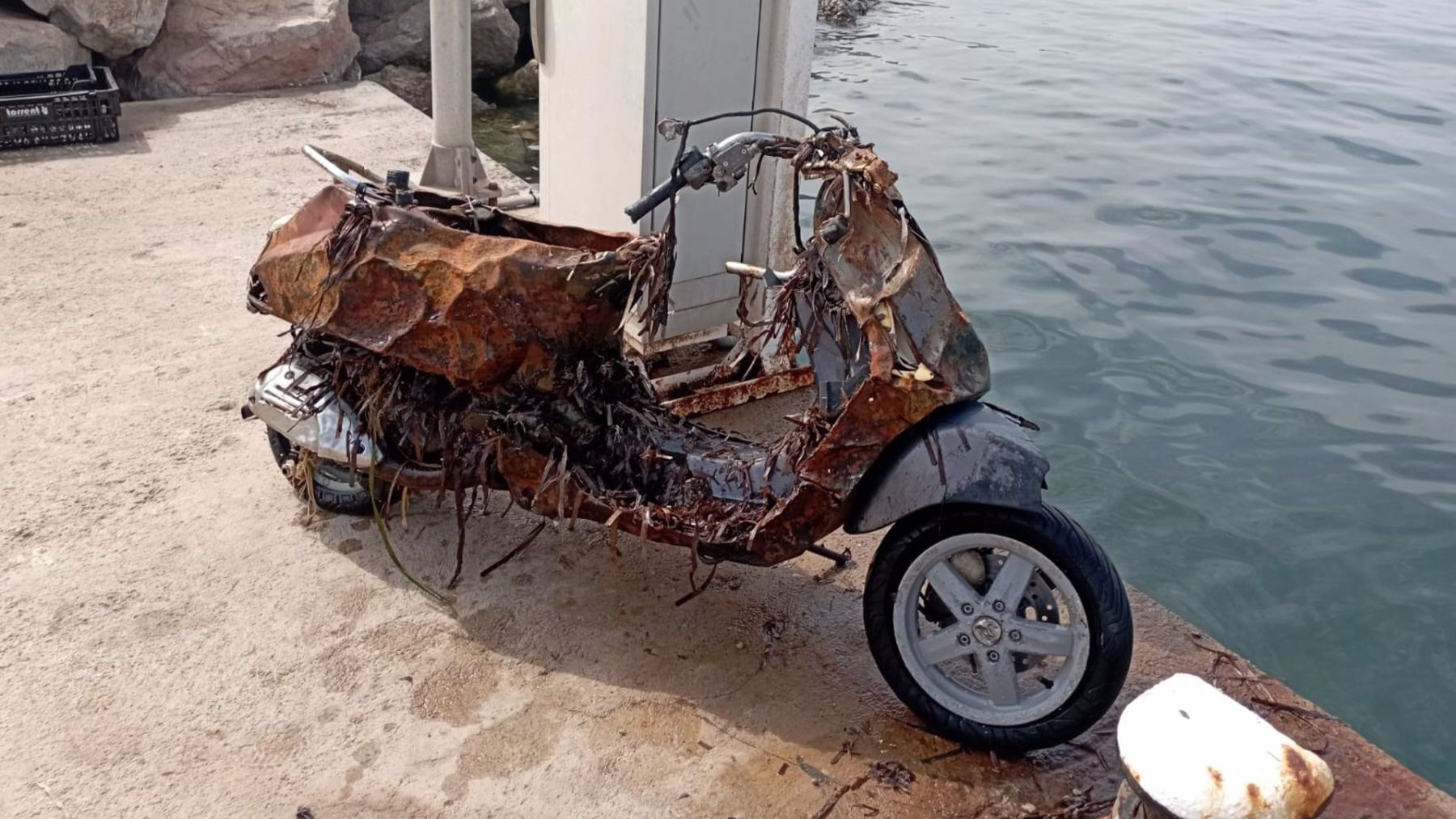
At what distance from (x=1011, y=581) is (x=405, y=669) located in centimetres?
150

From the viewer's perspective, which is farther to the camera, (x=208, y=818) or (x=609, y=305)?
(x=609, y=305)

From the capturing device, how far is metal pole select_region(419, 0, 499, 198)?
5.32 meters

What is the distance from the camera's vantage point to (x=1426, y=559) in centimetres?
465

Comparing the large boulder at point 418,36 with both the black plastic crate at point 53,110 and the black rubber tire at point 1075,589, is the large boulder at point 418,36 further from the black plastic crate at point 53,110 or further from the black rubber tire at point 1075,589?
the black rubber tire at point 1075,589

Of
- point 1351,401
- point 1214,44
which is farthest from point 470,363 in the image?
point 1214,44

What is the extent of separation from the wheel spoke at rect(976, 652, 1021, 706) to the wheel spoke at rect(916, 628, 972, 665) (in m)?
0.05

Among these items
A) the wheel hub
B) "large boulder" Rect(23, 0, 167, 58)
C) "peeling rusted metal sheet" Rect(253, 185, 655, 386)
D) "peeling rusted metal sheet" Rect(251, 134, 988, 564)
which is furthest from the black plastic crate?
the wheel hub

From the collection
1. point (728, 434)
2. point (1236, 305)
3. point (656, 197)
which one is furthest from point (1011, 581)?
point (1236, 305)

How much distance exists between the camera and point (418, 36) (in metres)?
10.6

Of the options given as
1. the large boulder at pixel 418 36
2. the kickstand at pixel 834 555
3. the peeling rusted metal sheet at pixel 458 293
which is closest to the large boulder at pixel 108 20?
the large boulder at pixel 418 36

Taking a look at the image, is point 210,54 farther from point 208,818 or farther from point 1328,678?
point 1328,678

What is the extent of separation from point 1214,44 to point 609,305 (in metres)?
11.9

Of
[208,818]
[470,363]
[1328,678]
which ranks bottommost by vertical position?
[1328,678]

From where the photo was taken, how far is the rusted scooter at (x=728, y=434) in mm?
2594
